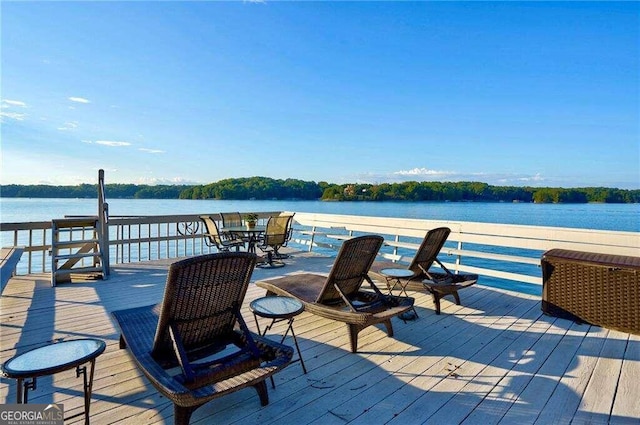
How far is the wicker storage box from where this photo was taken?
3.42 metres

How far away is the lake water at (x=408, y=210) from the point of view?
17.2m

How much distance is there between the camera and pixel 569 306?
12.5 feet

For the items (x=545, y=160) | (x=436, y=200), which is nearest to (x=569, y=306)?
(x=436, y=200)

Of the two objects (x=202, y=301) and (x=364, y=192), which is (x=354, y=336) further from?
(x=364, y=192)

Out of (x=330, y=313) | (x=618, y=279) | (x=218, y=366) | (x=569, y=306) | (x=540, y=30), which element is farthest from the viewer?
(x=540, y=30)

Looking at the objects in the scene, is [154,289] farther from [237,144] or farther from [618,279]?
[237,144]

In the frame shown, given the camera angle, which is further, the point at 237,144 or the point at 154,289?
the point at 237,144

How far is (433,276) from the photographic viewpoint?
4.50 m

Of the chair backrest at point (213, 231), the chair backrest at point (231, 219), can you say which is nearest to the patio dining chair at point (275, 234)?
the chair backrest at point (213, 231)

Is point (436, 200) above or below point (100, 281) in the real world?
above

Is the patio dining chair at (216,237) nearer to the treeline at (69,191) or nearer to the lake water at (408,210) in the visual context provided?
the treeline at (69,191)

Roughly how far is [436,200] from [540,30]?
1214 cm

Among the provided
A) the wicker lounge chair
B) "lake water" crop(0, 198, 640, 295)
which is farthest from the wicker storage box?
"lake water" crop(0, 198, 640, 295)

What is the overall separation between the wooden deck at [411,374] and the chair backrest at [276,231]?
9.52ft
